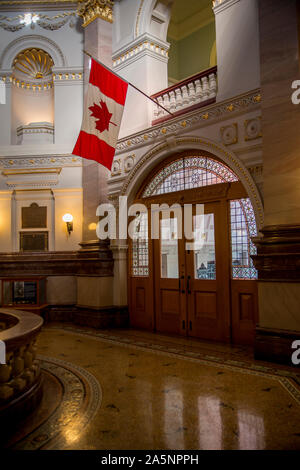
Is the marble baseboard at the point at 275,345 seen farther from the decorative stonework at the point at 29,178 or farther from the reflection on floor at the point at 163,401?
the decorative stonework at the point at 29,178

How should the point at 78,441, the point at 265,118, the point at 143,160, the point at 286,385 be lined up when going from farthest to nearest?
the point at 143,160, the point at 265,118, the point at 286,385, the point at 78,441

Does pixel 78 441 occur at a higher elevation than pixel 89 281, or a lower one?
lower

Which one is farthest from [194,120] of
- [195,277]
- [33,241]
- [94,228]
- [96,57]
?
[33,241]

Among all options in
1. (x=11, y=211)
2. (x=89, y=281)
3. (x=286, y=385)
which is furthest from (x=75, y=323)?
(x=286, y=385)

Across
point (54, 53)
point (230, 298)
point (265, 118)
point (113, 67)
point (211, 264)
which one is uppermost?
point (54, 53)

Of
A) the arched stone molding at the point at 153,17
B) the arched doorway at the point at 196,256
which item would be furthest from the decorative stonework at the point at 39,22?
the arched doorway at the point at 196,256

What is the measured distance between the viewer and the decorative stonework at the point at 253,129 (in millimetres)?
5359

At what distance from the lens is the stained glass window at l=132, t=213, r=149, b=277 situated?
7414 millimetres

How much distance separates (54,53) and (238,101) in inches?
210

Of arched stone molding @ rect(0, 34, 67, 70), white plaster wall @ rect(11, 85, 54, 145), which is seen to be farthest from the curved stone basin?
arched stone molding @ rect(0, 34, 67, 70)

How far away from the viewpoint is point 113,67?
26.8 ft

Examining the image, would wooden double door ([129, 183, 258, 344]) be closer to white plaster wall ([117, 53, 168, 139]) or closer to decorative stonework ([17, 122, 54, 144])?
white plaster wall ([117, 53, 168, 139])

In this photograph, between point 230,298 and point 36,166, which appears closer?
point 230,298
